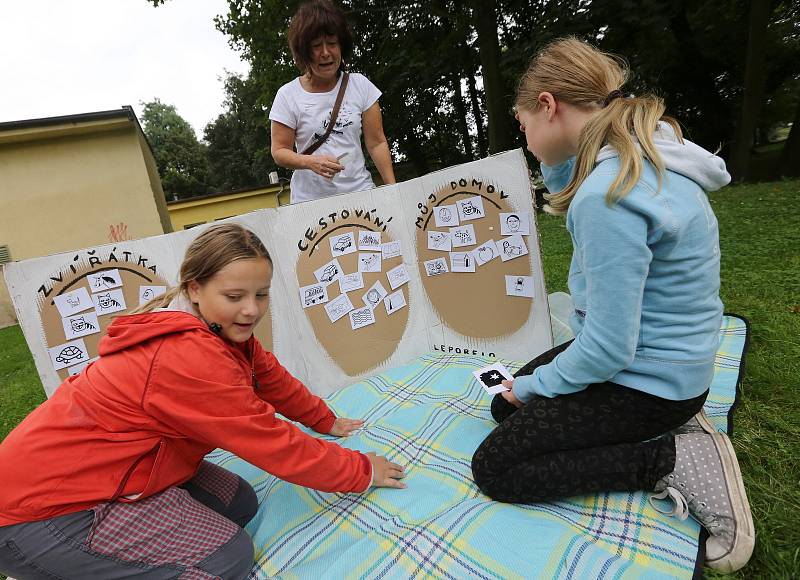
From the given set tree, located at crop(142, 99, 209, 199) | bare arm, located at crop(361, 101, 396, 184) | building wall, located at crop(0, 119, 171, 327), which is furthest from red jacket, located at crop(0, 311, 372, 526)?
tree, located at crop(142, 99, 209, 199)

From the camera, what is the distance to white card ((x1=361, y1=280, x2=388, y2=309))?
268 centimetres

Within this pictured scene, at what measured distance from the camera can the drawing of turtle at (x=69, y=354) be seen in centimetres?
213

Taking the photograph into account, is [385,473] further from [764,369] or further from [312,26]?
[312,26]

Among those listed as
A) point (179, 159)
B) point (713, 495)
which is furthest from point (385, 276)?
point (179, 159)

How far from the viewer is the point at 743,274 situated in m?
3.19

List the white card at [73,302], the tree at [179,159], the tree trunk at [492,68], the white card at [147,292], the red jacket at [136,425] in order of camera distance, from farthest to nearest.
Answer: the tree at [179,159], the tree trunk at [492,68], the white card at [147,292], the white card at [73,302], the red jacket at [136,425]

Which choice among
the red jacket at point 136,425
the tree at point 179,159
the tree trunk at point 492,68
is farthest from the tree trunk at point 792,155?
the tree at point 179,159

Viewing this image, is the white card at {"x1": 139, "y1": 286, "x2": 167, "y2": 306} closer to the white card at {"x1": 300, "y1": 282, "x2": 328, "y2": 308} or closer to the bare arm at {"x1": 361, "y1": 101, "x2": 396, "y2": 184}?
the white card at {"x1": 300, "y1": 282, "x2": 328, "y2": 308}

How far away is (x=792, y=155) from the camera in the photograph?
835 centimetres

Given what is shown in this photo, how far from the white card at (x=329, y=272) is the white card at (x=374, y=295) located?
0.71ft

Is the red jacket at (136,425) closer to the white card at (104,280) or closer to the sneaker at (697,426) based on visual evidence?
the white card at (104,280)

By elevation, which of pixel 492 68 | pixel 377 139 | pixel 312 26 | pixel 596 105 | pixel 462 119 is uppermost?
pixel 462 119

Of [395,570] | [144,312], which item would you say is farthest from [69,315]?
[395,570]

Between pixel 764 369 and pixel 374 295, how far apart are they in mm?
1981
